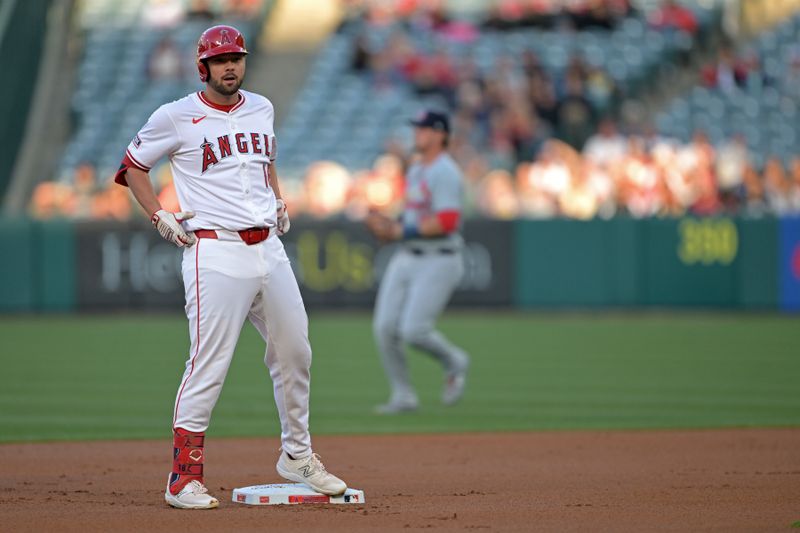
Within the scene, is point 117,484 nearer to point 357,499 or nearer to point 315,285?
point 357,499

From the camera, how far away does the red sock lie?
6.37 metres

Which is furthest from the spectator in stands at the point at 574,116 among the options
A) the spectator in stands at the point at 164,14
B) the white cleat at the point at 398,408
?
the white cleat at the point at 398,408

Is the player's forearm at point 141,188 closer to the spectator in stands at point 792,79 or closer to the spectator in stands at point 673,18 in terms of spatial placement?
the spectator in stands at point 792,79

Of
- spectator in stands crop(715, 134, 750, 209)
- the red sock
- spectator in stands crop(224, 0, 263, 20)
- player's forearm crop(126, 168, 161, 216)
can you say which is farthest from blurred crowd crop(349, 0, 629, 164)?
the red sock

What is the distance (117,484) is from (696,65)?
21187mm

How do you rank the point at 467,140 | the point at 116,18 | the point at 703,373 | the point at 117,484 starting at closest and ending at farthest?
the point at 117,484
the point at 703,373
the point at 467,140
the point at 116,18

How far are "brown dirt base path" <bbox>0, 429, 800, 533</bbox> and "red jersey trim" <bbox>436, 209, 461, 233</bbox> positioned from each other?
188 cm

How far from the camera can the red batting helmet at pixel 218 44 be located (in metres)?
6.30

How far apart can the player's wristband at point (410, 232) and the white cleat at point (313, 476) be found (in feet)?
14.1

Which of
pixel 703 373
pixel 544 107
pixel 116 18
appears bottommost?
pixel 703 373

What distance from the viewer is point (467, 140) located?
23.7 meters

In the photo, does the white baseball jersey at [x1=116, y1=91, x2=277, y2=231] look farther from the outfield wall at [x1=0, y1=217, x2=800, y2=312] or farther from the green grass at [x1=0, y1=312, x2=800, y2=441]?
the outfield wall at [x1=0, y1=217, x2=800, y2=312]

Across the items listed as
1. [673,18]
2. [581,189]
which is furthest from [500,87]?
[673,18]

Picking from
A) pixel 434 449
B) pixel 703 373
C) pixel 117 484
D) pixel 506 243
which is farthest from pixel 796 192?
pixel 117 484
